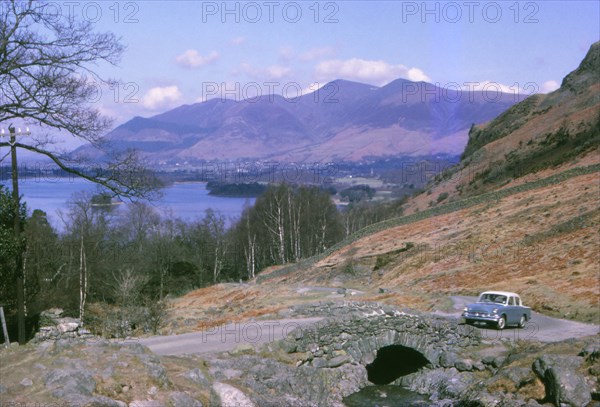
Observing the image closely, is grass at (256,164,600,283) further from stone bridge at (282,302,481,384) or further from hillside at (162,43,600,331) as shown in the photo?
stone bridge at (282,302,481,384)

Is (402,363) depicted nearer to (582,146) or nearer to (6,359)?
(6,359)

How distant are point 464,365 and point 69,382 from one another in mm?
12350

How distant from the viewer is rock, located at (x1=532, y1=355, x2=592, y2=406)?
15867mm

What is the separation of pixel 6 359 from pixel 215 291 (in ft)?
110

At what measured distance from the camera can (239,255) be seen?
3088 inches

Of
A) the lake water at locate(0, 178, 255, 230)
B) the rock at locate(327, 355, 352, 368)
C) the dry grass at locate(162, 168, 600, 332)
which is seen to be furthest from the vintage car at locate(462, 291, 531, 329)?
the lake water at locate(0, 178, 255, 230)

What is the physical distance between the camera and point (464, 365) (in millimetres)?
20312

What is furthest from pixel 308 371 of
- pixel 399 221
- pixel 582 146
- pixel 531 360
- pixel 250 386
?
pixel 582 146

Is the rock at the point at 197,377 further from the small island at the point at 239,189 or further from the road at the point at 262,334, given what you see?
the small island at the point at 239,189

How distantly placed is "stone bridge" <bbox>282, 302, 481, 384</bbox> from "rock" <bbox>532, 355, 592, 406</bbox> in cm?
426

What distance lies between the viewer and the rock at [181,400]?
13023 mm

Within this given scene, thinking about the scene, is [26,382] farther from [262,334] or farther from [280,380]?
[262,334]

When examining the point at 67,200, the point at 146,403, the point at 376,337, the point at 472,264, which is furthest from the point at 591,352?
the point at 67,200

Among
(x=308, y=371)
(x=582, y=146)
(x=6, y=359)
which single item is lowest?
(x=308, y=371)
